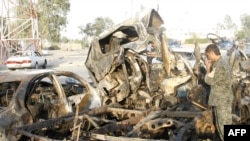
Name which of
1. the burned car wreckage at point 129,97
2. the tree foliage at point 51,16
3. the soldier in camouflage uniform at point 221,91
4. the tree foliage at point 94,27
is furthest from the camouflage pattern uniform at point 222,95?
the tree foliage at point 94,27

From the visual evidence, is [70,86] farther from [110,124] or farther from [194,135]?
[194,135]

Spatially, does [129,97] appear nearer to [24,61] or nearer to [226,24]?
[24,61]

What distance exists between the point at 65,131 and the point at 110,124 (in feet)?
2.31

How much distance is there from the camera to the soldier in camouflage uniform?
446 cm

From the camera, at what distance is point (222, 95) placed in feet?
14.7

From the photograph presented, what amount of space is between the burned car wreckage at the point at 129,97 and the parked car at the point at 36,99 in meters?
0.01

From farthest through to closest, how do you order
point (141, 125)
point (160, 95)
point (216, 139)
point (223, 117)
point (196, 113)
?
1. point (160, 95)
2. point (196, 113)
3. point (141, 125)
4. point (216, 139)
5. point (223, 117)

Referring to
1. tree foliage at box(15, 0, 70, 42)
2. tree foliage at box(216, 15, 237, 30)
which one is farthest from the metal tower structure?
tree foliage at box(216, 15, 237, 30)

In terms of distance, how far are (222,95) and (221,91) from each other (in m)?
0.05

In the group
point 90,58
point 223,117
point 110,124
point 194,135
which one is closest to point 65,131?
point 110,124

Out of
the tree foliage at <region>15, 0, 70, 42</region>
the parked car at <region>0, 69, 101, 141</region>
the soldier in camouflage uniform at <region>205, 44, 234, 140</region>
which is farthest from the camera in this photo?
the tree foliage at <region>15, 0, 70, 42</region>

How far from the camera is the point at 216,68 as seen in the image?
4.48 meters

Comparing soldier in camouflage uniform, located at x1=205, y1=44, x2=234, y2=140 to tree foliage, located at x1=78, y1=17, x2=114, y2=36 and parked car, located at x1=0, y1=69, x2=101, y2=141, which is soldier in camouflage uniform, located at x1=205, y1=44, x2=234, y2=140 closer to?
parked car, located at x1=0, y1=69, x2=101, y2=141

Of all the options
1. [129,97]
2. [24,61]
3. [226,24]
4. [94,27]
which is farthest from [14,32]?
[226,24]
